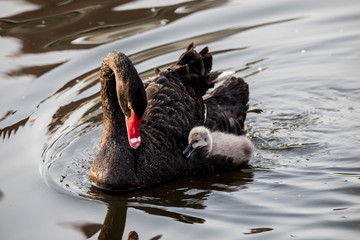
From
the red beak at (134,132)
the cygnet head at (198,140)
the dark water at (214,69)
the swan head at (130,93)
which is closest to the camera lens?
the dark water at (214,69)

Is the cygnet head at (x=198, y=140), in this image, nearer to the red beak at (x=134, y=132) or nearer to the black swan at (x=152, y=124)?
the black swan at (x=152, y=124)

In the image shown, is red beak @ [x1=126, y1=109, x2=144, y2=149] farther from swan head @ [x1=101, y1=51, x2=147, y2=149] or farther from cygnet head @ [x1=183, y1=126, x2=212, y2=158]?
cygnet head @ [x1=183, y1=126, x2=212, y2=158]

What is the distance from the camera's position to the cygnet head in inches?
253

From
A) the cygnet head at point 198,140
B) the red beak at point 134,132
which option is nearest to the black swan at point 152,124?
the red beak at point 134,132

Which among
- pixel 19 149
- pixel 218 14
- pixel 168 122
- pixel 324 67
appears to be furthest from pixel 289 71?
pixel 19 149

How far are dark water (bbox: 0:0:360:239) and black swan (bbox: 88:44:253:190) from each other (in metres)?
0.17

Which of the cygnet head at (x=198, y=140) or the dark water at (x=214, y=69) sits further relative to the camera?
the cygnet head at (x=198, y=140)

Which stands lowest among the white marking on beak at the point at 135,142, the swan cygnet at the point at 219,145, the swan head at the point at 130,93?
the swan cygnet at the point at 219,145

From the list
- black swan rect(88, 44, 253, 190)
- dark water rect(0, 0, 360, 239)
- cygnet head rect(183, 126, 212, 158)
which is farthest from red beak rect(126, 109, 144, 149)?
cygnet head rect(183, 126, 212, 158)

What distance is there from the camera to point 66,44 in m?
9.48

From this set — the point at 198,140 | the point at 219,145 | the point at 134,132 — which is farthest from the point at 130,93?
the point at 219,145

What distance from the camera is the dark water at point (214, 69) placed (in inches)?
222

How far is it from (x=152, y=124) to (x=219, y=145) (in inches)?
28.4

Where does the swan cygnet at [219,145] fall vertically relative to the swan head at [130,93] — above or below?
below
